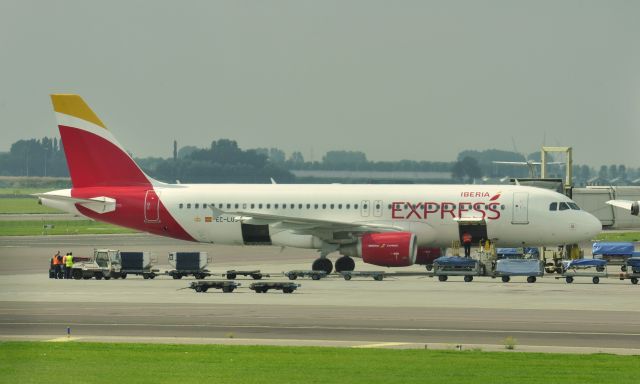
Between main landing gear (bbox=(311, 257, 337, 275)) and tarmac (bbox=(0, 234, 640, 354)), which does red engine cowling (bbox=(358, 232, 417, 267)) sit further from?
main landing gear (bbox=(311, 257, 337, 275))

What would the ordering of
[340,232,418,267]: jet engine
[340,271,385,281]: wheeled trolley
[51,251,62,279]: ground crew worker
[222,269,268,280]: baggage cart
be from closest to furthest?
[222,269,268,280]: baggage cart → [340,271,385,281]: wheeled trolley → [51,251,62,279]: ground crew worker → [340,232,418,267]: jet engine

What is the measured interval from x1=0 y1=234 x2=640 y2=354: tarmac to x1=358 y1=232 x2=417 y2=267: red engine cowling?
1144mm

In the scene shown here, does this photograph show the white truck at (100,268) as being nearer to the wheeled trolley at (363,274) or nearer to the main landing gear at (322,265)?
the main landing gear at (322,265)

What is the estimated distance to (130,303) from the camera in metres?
49.5

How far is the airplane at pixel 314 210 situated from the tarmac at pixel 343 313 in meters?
3.10

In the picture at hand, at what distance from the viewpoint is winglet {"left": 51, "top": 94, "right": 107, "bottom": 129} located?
239ft

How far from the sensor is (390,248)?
6494 centimetres

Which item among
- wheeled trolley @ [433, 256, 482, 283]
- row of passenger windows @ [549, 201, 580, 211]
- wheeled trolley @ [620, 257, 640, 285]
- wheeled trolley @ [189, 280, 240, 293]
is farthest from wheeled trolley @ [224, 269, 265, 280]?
wheeled trolley @ [620, 257, 640, 285]

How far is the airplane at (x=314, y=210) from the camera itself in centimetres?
6738

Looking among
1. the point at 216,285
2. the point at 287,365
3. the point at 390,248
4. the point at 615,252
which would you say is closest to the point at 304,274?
the point at 390,248

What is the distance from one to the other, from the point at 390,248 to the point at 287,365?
34.0 m

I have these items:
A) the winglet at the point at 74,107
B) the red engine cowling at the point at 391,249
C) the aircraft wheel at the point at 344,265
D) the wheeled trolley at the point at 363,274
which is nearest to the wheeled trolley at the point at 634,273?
the red engine cowling at the point at 391,249

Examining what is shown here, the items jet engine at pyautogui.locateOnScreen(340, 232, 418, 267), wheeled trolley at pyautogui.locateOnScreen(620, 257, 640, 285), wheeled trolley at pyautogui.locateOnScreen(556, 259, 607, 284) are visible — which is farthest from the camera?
jet engine at pyautogui.locateOnScreen(340, 232, 418, 267)

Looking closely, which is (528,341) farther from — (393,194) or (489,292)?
(393,194)
